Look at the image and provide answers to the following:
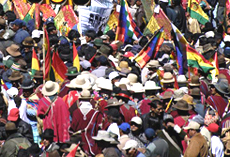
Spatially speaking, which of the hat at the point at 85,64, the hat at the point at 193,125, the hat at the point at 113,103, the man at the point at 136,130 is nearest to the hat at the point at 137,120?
the man at the point at 136,130

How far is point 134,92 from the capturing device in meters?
18.6

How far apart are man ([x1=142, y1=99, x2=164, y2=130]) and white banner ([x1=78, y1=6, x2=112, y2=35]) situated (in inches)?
280

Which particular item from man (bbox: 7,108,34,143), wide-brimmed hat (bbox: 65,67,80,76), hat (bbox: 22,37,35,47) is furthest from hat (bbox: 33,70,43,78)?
man (bbox: 7,108,34,143)

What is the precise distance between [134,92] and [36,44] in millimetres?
4311

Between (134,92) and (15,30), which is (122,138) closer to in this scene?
(134,92)

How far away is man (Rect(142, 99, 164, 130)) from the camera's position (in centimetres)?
1655

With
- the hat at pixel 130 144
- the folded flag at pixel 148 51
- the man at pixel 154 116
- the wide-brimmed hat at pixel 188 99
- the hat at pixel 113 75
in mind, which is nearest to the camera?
the hat at pixel 130 144

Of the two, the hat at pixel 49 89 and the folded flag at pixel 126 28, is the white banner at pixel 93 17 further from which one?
the hat at pixel 49 89

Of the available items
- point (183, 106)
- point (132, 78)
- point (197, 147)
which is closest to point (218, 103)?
point (183, 106)

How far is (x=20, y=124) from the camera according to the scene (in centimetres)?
1664

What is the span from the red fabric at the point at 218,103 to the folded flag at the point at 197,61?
2436mm

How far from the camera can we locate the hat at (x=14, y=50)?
2077cm

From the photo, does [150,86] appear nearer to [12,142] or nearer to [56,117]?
[56,117]

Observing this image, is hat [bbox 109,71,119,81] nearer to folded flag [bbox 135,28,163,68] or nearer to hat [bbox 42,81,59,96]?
hat [bbox 42,81,59,96]
